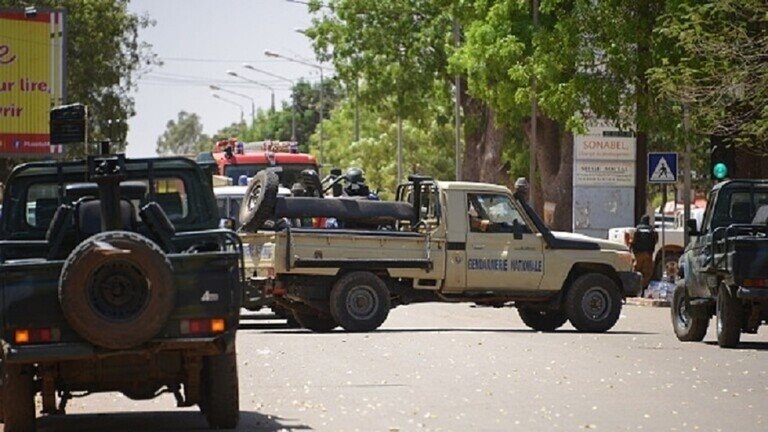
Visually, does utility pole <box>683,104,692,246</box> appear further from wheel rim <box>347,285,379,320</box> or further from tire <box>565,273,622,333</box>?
wheel rim <box>347,285,379,320</box>

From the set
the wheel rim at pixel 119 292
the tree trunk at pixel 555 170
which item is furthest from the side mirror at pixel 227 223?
the tree trunk at pixel 555 170

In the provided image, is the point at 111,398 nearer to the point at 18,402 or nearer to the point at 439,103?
the point at 18,402

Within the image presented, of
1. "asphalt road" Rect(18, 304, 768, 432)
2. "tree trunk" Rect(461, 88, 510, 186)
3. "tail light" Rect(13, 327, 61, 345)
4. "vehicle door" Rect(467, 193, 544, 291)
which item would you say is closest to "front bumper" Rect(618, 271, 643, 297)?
"vehicle door" Rect(467, 193, 544, 291)

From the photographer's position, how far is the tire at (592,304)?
26672 mm

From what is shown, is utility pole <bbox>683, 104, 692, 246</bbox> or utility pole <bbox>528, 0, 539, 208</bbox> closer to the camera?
utility pole <bbox>683, 104, 692, 246</bbox>

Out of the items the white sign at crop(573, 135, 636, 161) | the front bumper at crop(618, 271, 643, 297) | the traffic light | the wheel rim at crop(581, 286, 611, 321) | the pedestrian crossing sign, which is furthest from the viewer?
the white sign at crop(573, 135, 636, 161)

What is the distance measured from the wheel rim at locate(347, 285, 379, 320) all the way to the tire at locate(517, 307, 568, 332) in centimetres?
266

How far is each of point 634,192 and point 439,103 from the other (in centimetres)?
1563

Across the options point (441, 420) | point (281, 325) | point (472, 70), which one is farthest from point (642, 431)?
point (472, 70)

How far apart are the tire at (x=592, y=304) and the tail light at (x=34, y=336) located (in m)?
14.7

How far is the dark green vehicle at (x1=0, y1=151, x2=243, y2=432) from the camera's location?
1255 cm

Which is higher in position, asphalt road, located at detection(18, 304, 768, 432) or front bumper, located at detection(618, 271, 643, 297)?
front bumper, located at detection(618, 271, 643, 297)

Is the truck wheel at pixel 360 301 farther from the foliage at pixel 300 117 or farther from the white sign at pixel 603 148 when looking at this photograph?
the foliage at pixel 300 117

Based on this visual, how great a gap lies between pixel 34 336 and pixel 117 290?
61 cm
